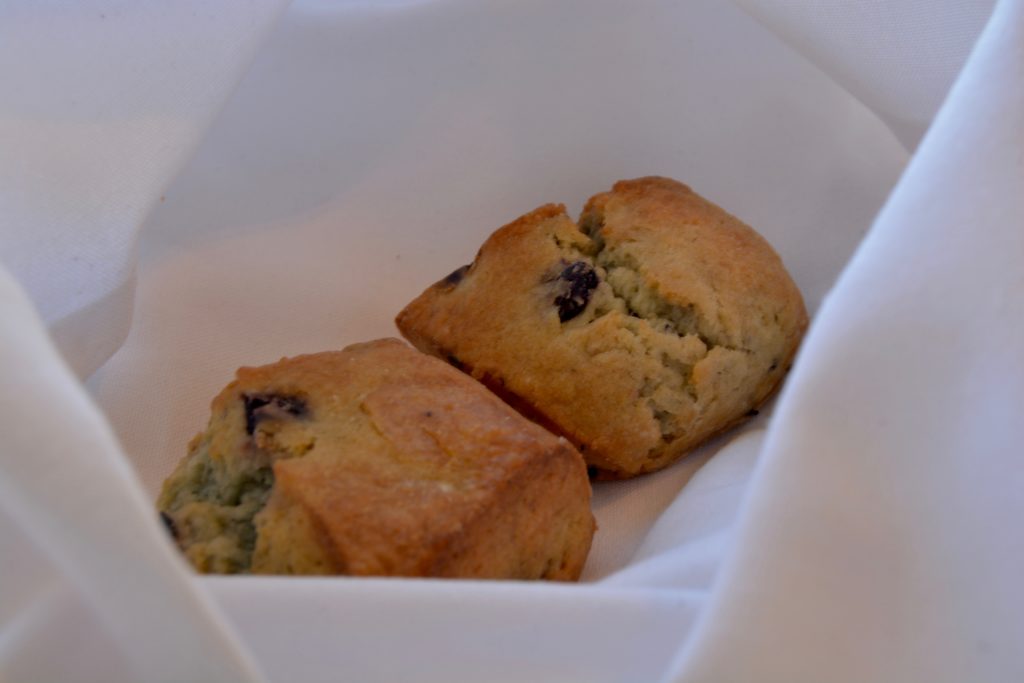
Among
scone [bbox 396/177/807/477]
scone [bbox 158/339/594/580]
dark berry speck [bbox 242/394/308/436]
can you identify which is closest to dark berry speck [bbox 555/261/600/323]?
scone [bbox 396/177/807/477]

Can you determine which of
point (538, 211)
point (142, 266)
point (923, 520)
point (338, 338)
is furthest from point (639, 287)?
point (142, 266)

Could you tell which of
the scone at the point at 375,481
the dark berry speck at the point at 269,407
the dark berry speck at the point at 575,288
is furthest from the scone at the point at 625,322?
the dark berry speck at the point at 269,407

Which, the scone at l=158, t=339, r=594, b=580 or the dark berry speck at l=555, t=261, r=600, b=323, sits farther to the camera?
the dark berry speck at l=555, t=261, r=600, b=323

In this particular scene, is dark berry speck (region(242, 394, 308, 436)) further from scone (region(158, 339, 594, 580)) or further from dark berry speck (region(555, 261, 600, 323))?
dark berry speck (region(555, 261, 600, 323))

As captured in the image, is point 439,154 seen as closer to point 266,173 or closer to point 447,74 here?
point 447,74

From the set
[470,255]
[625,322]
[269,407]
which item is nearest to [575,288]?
[625,322]

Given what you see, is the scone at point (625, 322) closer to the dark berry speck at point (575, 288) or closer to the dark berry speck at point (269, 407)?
the dark berry speck at point (575, 288)

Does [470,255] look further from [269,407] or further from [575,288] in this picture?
[269,407]
